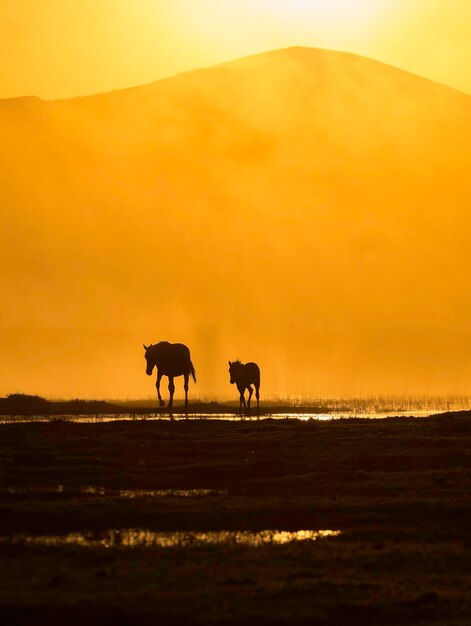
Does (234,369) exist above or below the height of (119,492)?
above

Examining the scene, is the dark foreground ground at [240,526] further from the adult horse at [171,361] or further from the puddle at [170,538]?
the adult horse at [171,361]

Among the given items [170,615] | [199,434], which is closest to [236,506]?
[170,615]

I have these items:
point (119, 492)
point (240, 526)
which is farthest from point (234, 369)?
point (240, 526)

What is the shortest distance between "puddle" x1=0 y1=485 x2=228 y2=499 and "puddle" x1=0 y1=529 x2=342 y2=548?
3.66 meters

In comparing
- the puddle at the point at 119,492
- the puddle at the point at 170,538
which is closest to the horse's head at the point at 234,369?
the puddle at the point at 119,492

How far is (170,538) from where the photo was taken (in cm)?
1661

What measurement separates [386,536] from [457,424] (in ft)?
74.6

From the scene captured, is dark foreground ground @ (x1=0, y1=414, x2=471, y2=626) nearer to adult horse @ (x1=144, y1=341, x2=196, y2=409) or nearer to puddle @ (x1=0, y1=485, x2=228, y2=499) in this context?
puddle @ (x1=0, y1=485, x2=228, y2=499)

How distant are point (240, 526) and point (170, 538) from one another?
5.04 feet

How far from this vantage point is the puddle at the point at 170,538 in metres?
16.0

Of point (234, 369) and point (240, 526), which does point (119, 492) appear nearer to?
point (240, 526)

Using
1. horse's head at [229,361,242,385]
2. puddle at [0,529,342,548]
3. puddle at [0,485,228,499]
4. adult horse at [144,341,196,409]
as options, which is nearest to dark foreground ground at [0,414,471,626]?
puddle at [0,485,228,499]

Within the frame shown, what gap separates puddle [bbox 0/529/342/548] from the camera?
52.6 feet

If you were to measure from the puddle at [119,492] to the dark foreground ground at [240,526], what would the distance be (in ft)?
0.21
